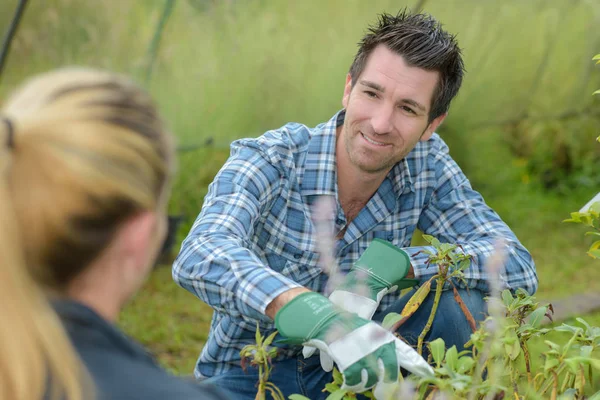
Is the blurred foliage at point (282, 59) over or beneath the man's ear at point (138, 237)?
over

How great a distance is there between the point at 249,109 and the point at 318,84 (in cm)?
40

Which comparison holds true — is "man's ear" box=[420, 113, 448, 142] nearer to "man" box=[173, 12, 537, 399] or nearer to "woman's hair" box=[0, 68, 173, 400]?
"man" box=[173, 12, 537, 399]

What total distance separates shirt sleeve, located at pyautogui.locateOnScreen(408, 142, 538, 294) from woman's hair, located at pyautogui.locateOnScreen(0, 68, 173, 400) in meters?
1.17

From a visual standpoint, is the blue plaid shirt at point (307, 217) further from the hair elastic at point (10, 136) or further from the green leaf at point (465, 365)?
the hair elastic at point (10, 136)

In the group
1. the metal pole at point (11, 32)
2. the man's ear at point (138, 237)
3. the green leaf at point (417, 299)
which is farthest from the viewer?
the metal pole at point (11, 32)

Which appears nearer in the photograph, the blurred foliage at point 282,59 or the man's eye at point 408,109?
the man's eye at point 408,109

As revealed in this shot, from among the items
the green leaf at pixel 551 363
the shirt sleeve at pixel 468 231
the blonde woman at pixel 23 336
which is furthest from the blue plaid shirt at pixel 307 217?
the blonde woman at pixel 23 336

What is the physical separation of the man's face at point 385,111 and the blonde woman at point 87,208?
44.7 inches

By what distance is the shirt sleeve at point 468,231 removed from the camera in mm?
2084

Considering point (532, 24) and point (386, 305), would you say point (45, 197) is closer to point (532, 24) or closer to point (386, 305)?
point (386, 305)

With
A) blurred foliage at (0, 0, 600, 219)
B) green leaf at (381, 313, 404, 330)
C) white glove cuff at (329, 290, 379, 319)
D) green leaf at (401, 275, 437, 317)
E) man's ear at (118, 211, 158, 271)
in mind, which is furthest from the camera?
blurred foliage at (0, 0, 600, 219)

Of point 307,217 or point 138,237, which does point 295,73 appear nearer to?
point 307,217

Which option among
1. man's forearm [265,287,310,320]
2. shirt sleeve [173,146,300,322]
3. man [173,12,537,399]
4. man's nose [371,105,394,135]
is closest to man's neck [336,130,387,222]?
man [173,12,537,399]

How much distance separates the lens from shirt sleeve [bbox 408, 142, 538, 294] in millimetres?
2084
